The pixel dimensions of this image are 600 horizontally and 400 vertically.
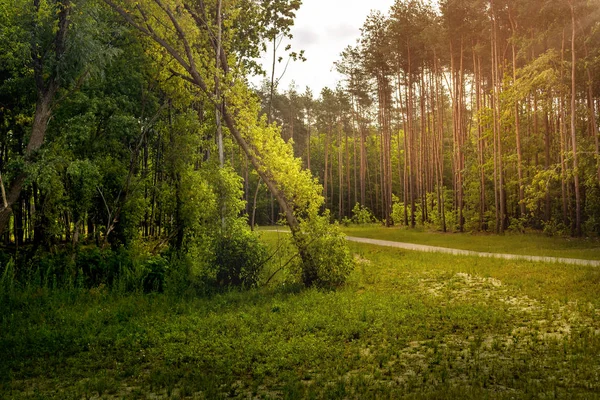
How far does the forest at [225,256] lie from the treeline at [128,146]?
0.25ft

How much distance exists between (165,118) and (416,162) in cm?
2771

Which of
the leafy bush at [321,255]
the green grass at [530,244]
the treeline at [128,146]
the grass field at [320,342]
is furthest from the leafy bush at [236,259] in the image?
the green grass at [530,244]

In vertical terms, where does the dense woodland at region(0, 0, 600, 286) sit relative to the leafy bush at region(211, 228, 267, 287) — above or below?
above

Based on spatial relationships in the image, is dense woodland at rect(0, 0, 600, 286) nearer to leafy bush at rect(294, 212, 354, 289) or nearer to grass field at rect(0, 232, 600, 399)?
leafy bush at rect(294, 212, 354, 289)

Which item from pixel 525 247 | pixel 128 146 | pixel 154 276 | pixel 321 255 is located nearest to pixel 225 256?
pixel 154 276

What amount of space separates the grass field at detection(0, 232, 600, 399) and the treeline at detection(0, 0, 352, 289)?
1.40m

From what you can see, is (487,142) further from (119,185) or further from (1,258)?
(1,258)

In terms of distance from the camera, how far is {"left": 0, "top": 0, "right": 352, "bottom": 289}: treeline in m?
12.9

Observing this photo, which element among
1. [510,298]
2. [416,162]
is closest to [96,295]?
[510,298]

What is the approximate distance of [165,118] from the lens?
58.0 feet

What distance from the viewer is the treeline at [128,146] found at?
42.2 ft

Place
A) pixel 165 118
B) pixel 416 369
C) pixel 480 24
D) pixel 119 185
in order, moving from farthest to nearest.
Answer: pixel 480 24 → pixel 165 118 → pixel 119 185 → pixel 416 369

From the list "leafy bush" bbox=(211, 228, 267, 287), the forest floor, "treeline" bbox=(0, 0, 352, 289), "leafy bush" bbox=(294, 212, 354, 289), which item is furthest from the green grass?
"leafy bush" bbox=(211, 228, 267, 287)

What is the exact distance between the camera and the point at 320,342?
7.58 metres
